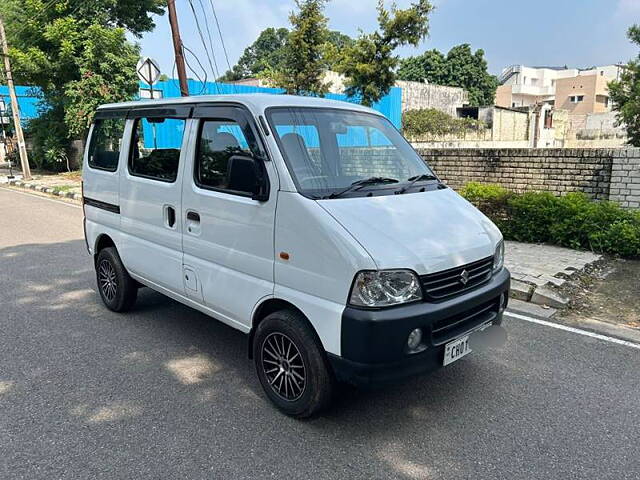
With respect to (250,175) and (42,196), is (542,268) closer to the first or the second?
(250,175)

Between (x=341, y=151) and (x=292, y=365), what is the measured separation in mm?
1551

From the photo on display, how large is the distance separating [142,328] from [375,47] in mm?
16750

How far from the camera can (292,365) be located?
309 centimetres

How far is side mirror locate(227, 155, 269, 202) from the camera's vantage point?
306 cm

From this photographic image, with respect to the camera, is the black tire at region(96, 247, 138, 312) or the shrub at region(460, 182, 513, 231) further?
the shrub at region(460, 182, 513, 231)

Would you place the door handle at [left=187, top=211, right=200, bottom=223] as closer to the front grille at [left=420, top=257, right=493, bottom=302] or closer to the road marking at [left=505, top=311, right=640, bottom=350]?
the front grille at [left=420, top=257, right=493, bottom=302]

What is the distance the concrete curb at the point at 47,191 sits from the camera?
14.1 meters

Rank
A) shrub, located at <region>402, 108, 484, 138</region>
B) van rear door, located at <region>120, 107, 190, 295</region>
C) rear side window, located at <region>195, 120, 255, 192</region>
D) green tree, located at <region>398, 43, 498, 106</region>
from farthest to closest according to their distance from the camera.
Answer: green tree, located at <region>398, 43, 498, 106</region> → shrub, located at <region>402, 108, 484, 138</region> → van rear door, located at <region>120, 107, 190, 295</region> → rear side window, located at <region>195, 120, 255, 192</region>

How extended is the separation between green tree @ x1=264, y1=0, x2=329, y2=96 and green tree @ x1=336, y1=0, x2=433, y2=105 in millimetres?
1403

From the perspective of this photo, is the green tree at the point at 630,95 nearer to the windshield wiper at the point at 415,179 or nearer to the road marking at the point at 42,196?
the windshield wiper at the point at 415,179

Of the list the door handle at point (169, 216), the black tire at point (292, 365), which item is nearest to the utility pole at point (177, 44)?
the door handle at point (169, 216)

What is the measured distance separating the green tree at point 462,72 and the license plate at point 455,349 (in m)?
57.0

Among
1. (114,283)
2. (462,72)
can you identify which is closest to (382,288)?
(114,283)

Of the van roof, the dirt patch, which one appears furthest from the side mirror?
the dirt patch
